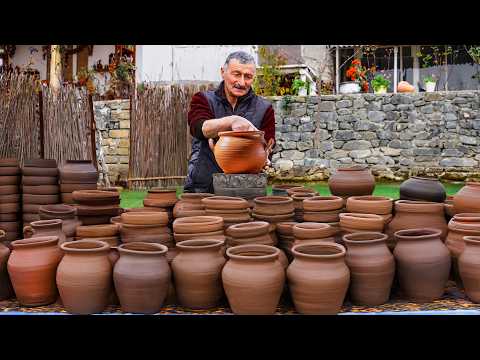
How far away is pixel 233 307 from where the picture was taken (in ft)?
8.13

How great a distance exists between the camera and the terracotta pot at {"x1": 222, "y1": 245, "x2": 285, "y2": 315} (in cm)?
240

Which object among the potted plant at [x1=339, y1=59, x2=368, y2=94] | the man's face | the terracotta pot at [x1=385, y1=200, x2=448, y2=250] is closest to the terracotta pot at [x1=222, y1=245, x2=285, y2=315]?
the terracotta pot at [x1=385, y1=200, x2=448, y2=250]

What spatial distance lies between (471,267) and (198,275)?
1.45 m

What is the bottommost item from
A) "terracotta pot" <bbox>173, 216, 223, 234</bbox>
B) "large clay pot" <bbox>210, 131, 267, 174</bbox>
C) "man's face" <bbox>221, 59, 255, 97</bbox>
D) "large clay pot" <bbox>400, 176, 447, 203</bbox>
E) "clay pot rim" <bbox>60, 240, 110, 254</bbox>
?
"clay pot rim" <bbox>60, 240, 110, 254</bbox>

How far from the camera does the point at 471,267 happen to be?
2.57 m

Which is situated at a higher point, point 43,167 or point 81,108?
point 81,108

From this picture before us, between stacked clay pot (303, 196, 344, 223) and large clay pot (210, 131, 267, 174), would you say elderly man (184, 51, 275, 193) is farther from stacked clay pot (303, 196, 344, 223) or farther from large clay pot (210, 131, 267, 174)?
stacked clay pot (303, 196, 344, 223)

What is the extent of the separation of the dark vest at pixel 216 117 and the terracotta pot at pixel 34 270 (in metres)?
2.17

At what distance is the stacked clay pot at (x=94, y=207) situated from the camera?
309 cm

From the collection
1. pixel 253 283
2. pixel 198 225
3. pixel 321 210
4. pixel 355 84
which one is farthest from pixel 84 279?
pixel 355 84

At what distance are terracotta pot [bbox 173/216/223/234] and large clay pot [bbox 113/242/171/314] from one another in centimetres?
26

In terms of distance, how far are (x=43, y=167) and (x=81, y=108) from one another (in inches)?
152
